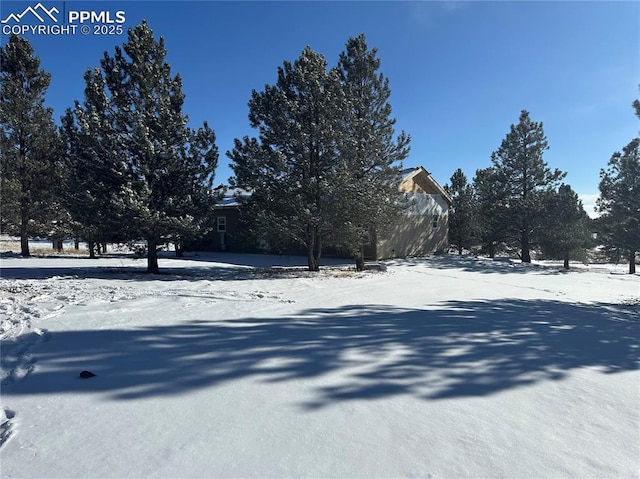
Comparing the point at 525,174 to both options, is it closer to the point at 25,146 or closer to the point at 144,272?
the point at 144,272

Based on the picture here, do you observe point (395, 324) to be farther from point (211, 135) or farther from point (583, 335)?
point (211, 135)

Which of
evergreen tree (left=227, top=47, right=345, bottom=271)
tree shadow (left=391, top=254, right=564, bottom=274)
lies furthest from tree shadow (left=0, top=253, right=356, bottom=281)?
tree shadow (left=391, top=254, right=564, bottom=274)

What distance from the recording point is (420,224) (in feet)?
76.8

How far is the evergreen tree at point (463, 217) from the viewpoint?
26.2 m

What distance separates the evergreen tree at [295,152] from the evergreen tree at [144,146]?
1617mm

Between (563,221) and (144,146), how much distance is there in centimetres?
2184

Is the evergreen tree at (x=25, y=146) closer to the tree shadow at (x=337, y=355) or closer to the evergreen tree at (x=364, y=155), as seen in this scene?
the evergreen tree at (x=364, y=155)

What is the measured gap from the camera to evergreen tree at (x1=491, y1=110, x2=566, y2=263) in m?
22.1

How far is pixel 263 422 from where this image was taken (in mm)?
2553

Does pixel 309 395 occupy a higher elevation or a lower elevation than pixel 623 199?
lower

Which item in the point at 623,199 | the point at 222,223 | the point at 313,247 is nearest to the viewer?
the point at 313,247

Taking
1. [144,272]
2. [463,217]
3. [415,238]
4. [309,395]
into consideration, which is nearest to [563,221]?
[463,217]

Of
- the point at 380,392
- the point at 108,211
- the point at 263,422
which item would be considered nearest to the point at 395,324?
the point at 380,392

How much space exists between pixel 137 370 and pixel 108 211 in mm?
9369
